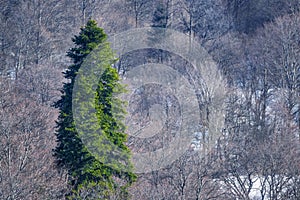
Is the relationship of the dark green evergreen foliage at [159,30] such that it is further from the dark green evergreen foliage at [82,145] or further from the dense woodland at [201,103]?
the dark green evergreen foliage at [82,145]

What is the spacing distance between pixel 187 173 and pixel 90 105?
16.7 ft

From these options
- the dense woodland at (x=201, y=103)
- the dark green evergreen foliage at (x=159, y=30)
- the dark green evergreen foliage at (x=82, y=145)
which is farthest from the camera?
the dark green evergreen foliage at (x=159, y=30)

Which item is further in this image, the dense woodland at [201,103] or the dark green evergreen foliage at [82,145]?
the dense woodland at [201,103]

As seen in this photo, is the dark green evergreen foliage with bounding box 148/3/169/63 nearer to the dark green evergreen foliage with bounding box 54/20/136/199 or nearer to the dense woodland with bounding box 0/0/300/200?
the dense woodland with bounding box 0/0/300/200

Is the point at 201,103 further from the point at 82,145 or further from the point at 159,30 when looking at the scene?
the point at 159,30

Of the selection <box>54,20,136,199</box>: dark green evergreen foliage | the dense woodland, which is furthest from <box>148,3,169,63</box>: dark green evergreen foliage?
<box>54,20,136,199</box>: dark green evergreen foliage

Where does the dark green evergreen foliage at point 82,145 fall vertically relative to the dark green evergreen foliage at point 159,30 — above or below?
below

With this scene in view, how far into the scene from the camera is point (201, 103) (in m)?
24.7

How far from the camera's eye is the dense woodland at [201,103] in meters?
16.4

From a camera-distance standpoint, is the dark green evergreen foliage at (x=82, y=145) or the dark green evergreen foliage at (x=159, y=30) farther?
the dark green evergreen foliage at (x=159, y=30)

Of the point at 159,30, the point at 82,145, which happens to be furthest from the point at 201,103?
the point at 159,30

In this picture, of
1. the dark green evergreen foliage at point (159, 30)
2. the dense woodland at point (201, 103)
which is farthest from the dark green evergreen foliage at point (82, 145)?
the dark green evergreen foliage at point (159, 30)

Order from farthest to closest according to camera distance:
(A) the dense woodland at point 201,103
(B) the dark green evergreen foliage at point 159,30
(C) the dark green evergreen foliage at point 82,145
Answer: (B) the dark green evergreen foliage at point 159,30 → (A) the dense woodland at point 201,103 → (C) the dark green evergreen foliage at point 82,145

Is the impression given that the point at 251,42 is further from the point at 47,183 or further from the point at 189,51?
the point at 47,183
